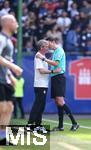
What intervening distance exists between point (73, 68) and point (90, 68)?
1.69 ft

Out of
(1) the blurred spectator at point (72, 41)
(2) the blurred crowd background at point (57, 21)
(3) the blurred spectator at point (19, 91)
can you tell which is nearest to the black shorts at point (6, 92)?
(3) the blurred spectator at point (19, 91)

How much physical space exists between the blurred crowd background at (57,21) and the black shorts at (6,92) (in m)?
10.5

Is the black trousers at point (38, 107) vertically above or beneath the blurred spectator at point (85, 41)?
beneath

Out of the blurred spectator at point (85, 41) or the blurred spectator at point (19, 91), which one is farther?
the blurred spectator at point (85, 41)

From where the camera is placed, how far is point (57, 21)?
74.0 feet

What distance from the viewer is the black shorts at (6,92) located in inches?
423

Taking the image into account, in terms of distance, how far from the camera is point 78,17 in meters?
22.7
